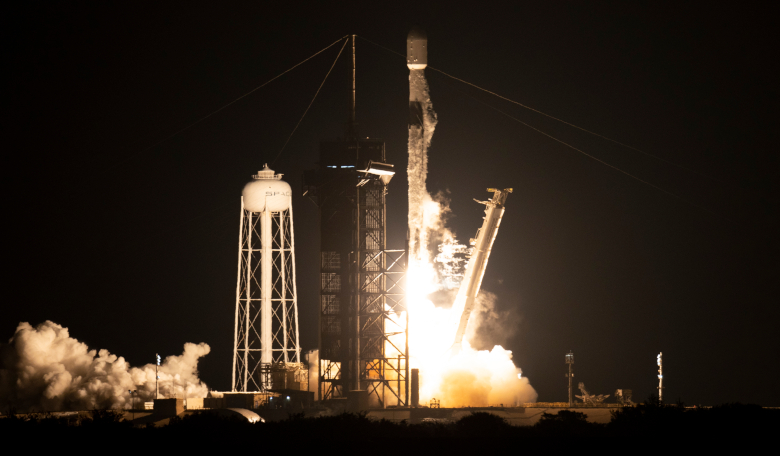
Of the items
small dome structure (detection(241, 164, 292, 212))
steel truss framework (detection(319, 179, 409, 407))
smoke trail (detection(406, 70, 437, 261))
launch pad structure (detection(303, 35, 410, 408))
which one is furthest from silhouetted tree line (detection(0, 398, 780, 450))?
smoke trail (detection(406, 70, 437, 261))

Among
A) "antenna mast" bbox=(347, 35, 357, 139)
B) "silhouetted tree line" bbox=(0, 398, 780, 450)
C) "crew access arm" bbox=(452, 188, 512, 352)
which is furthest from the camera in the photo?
"antenna mast" bbox=(347, 35, 357, 139)

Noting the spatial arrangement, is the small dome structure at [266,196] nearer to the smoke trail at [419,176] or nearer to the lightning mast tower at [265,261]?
the lightning mast tower at [265,261]

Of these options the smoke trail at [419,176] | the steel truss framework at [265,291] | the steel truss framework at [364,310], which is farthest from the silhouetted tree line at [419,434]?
the smoke trail at [419,176]

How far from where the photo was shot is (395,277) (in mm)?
54906

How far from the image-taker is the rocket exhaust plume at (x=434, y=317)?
183 ft

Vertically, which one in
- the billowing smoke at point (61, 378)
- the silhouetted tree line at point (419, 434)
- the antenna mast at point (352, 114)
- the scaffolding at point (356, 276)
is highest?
the antenna mast at point (352, 114)

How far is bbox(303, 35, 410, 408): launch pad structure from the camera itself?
54.2m

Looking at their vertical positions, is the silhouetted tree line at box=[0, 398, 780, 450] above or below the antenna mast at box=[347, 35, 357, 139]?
below

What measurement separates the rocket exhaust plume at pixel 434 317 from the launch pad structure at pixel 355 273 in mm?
1622

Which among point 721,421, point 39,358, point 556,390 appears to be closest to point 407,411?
point 721,421

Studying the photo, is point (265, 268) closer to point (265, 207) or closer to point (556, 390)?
point (265, 207)

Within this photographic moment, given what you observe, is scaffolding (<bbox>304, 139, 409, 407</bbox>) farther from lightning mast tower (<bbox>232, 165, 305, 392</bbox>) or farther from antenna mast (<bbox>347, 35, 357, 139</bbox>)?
lightning mast tower (<bbox>232, 165, 305, 392</bbox>)

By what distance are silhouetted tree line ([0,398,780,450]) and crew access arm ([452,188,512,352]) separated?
12677 mm

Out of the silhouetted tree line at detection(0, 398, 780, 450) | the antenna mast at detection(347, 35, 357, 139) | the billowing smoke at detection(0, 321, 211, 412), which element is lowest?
the silhouetted tree line at detection(0, 398, 780, 450)
